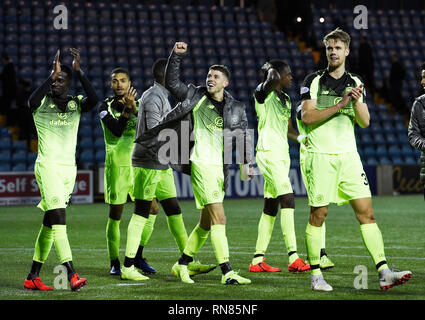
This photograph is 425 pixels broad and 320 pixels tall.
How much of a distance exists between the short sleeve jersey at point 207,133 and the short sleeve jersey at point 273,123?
1.30 metres

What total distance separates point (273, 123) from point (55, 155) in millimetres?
2611

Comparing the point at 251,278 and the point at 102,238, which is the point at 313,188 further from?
the point at 102,238

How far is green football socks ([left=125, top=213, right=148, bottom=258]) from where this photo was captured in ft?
23.6

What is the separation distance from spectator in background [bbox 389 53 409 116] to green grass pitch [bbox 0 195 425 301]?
8.28 m

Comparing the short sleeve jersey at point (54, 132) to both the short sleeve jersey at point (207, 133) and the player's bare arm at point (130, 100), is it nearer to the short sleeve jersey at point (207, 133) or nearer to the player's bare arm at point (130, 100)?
the player's bare arm at point (130, 100)

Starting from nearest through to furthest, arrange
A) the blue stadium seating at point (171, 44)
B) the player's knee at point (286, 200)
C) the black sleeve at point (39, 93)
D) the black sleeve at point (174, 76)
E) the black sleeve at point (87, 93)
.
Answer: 1. the black sleeve at point (39, 93)
2. the black sleeve at point (174, 76)
3. the black sleeve at point (87, 93)
4. the player's knee at point (286, 200)
5. the blue stadium seating at point (171, 44)

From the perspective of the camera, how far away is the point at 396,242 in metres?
10.2

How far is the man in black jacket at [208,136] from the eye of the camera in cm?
666

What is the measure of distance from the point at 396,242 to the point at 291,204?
293 cm

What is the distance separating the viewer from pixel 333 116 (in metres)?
6.33

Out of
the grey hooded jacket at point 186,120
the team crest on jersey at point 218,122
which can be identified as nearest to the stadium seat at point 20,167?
the grey hooded jacket at point 186,120

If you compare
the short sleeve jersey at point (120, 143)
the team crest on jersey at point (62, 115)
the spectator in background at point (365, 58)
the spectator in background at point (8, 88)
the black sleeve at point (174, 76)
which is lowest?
the short sleeve jersey at point (120, 143)

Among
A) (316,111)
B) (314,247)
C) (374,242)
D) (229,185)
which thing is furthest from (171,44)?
(374,242)

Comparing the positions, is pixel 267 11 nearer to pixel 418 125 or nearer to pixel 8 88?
pixel 8 88
